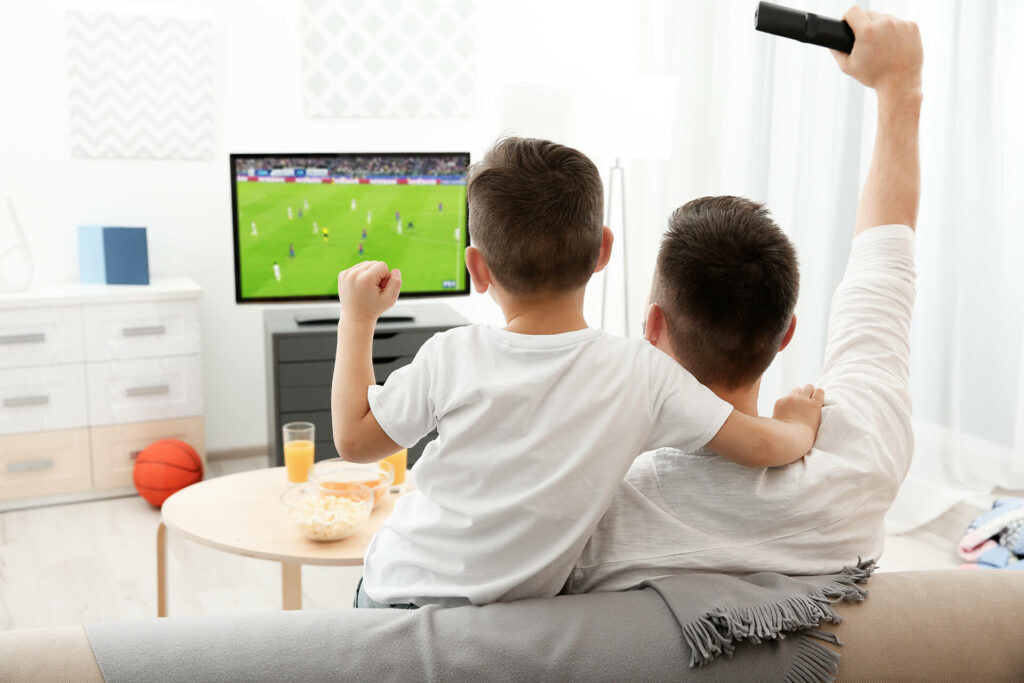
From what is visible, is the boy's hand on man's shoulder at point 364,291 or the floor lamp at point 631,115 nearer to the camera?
the boy's hand on man's shoulder at point 364,291

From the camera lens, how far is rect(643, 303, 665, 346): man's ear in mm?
1087

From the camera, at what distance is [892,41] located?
3.47ft

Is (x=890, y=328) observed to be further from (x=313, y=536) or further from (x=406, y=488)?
(x=406, y=488)

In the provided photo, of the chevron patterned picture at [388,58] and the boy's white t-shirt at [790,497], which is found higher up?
the chevron patterned picture at [388,58]

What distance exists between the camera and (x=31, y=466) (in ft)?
12.1

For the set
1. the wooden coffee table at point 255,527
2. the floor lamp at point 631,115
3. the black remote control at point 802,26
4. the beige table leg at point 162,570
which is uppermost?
the floor lamp at point 631,115

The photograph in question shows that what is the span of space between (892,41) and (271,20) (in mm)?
3541

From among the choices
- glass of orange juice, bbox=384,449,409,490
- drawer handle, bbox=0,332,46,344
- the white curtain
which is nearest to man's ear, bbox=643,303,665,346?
glass of orange juice, bbox=384,449,409,490

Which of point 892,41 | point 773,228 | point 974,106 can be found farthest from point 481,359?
point 974,106

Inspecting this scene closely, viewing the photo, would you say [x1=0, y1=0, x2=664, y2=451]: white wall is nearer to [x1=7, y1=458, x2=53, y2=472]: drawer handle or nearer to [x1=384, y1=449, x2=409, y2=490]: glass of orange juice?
[x1=7, y1=458, x2=53, y2=472]: drawer handle

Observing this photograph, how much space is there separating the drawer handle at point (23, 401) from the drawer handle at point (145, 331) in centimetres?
38

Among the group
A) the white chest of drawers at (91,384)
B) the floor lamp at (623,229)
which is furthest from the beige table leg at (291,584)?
the floor lamp at (623,229)

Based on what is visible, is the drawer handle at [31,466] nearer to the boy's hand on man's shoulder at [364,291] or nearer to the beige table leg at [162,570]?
the beige table leg at [162,570]

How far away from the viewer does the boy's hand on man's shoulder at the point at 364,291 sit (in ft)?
3.47
